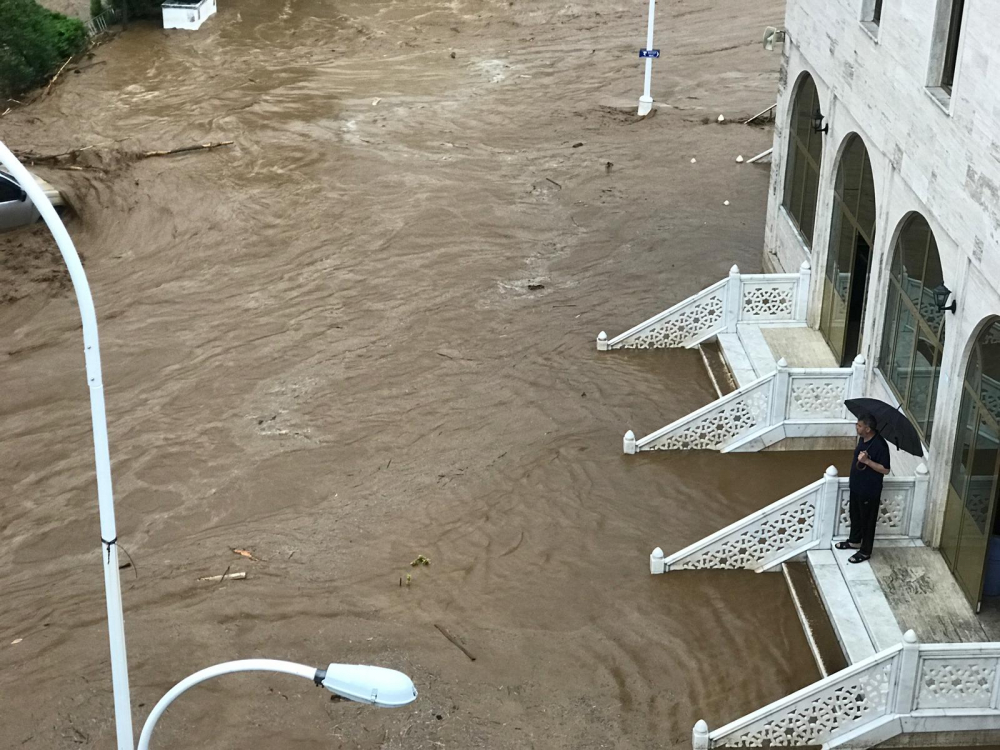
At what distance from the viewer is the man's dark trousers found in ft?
41.8

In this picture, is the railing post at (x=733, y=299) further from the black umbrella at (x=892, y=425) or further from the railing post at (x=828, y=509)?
the black umbrella at (x=892, y=425)

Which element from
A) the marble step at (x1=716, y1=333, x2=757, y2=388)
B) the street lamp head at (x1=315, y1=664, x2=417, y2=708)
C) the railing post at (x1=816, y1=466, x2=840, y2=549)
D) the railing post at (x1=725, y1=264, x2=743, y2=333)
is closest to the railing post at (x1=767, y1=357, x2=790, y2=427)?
the marble step at (x1=716, y1=333, x2=757, y2=388)

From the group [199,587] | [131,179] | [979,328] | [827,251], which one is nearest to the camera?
[979,328]

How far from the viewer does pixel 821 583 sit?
1275 centimetres

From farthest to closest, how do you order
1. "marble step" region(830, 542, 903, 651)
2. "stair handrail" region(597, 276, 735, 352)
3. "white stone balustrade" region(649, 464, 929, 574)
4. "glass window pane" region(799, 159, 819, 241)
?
1. "stair handrail" region(597, 276, 735, 352)
2. "glass window pane" region(799, 159, 819, 241)
3. "white stone balustrade" region(649, 464, 929, 574)
4. "marble step" region(830, 542, 903, 651)

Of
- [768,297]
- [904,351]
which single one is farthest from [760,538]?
[768,297]

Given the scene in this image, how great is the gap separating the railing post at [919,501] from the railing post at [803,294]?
5129 mm

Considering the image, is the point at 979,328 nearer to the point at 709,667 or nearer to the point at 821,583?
the point at 821,583

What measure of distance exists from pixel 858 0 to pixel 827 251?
3.34 m

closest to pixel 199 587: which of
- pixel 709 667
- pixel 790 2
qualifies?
pixel 709 667

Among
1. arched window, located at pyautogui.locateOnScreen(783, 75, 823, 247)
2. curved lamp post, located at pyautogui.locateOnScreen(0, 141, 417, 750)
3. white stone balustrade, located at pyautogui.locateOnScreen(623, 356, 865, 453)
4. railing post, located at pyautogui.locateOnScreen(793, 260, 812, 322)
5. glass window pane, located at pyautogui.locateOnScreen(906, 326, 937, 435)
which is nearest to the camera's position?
curved lamp post, located at pyautogui.locateOnScreen(0, 141, 417, 750)

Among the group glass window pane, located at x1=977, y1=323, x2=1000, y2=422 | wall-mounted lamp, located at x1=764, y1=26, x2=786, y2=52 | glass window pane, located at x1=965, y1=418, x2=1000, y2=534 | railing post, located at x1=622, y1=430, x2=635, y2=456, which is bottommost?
railing post, located at x1=622, y1=430, x2=635, y2=456

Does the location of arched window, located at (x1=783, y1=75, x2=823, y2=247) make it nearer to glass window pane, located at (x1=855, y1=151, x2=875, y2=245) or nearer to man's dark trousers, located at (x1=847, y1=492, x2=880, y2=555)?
glass window pane, located at (x1=855, y1=151, x2=875, y2=245)

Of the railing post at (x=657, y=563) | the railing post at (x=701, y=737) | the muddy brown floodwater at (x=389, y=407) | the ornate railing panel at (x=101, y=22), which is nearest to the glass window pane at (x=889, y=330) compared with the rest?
the muddy brown floodwater at (x=389, y=407)
